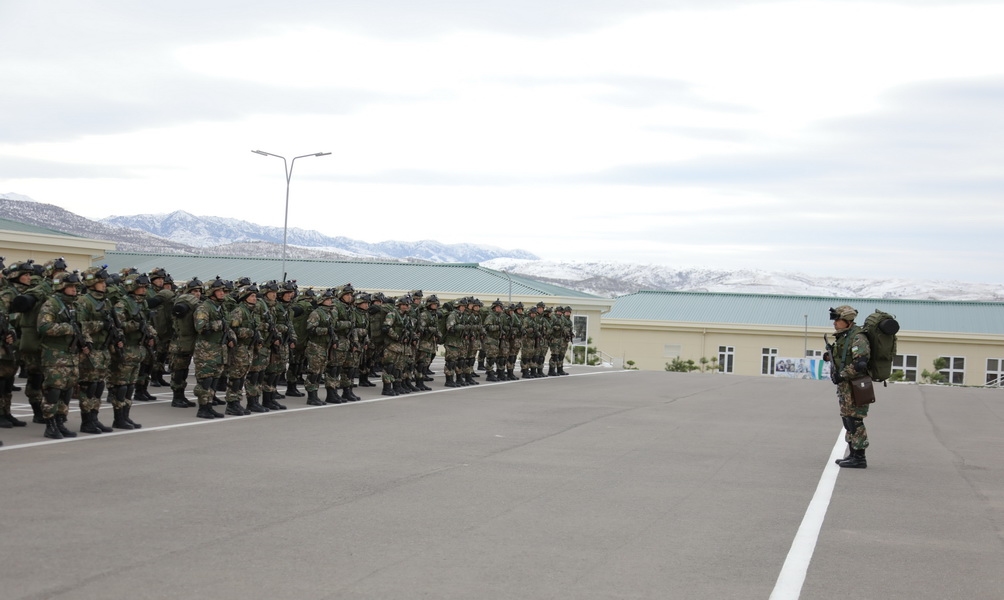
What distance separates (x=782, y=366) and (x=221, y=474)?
2128 inches

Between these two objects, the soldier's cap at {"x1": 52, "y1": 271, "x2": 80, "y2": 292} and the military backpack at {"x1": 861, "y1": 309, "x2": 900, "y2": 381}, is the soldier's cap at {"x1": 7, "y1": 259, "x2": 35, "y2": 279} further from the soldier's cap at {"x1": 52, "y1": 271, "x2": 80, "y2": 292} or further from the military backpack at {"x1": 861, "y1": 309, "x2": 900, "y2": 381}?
the military backpack at {"x1": 861, "y1": 309, "x2": 900, "y2": 381}

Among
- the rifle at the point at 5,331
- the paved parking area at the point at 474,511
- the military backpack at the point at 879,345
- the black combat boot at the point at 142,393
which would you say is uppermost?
the military backpack at the point at 879,345

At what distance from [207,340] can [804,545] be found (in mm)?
10556

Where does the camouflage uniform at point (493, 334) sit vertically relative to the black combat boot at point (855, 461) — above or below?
above

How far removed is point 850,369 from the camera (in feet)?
43.2

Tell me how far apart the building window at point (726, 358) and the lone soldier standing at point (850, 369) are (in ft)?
189

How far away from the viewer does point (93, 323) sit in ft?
43.7

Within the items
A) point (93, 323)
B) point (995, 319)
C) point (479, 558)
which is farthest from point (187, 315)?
point (995, 319)

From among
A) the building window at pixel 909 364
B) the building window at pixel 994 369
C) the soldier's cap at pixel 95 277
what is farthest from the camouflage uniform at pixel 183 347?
the building window at pixel 994 369

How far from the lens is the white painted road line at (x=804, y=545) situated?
7.05 m

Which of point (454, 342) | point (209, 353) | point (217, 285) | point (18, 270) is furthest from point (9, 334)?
point (454, 342)

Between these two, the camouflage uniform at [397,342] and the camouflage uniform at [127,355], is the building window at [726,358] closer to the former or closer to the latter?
the camouflage uniform at [397,342]

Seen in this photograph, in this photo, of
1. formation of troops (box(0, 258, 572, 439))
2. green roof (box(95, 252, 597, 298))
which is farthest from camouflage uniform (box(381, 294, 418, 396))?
green roof (box(95, 252, 597, 298))

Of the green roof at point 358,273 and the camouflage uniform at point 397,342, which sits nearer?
the camouflage uniform at point 397,342
